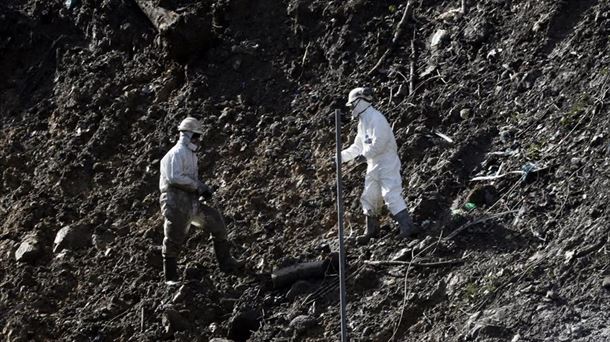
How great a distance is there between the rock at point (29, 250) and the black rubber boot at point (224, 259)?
8.12 ft

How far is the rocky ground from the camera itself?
468 inches

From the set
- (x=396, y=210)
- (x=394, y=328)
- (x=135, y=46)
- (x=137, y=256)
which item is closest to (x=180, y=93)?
(x=135, y=46)

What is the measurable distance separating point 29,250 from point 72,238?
18.5 inches

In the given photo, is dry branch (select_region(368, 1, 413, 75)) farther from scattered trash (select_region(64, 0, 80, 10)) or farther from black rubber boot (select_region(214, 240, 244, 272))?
scattered trash (select_region(64, 0, 80, 10))

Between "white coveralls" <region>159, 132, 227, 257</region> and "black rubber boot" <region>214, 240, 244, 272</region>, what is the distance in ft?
0.23

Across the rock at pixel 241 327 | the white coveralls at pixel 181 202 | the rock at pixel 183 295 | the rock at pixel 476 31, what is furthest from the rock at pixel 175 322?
the rock at pixel 476 31

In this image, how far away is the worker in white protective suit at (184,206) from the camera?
13.3m

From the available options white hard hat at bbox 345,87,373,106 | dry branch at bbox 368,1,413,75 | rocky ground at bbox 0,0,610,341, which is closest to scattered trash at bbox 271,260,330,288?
rocky ground at bbox 0,0,610,341

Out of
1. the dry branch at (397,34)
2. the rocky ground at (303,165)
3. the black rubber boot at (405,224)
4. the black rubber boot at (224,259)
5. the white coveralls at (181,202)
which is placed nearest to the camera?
the rocky ground at (303,165)

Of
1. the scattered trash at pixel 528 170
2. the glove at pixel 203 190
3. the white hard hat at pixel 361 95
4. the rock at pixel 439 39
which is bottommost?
the scattered trash at pixel 528 170

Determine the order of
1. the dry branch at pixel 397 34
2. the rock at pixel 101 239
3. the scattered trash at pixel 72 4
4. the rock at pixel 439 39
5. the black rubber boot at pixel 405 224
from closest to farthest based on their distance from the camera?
the black rubber boot at pixel 405 224 → the rock at pixel 101 239 → the rock at pixel 439 39 → the dry branch at pixel 397 34 → the scattered trash at pixel 72 4

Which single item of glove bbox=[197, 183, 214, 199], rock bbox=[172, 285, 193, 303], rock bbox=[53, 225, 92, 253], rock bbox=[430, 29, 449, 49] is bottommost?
rock bbox=[172, 285, 193, 303]

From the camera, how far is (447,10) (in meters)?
15.6

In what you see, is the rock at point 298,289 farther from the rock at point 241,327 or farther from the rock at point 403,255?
the rock at point 403,255
